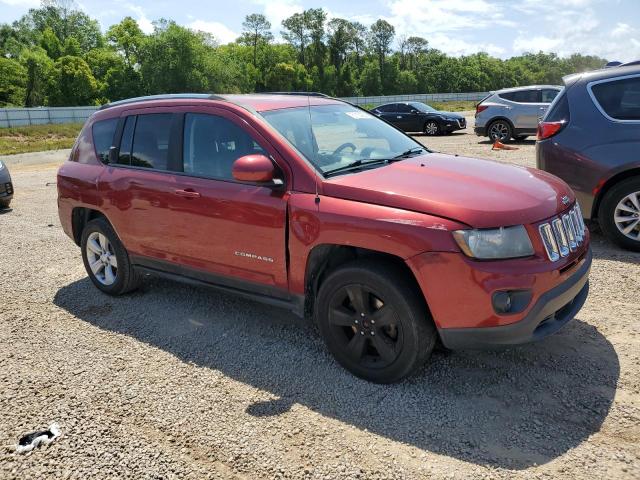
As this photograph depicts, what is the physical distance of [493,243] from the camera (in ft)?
9.73

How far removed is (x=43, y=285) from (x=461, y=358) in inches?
172

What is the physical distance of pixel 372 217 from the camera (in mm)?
3188

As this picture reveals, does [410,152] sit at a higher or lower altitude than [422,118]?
lower

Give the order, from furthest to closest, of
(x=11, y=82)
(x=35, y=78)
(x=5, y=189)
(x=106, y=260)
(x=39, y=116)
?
(x=35, y=78), (x=11, y=82), (x=39, y=116), (x=5, y=189), (x=106, y=260)

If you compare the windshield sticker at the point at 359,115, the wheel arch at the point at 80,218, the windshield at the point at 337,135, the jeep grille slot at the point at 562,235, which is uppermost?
the windshield sticker at the point at 359,115

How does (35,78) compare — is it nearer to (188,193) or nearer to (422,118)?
(422,118)

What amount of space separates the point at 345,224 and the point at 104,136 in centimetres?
295

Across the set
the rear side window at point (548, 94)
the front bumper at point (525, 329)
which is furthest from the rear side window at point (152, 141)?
the rear side window at point (548, 94)

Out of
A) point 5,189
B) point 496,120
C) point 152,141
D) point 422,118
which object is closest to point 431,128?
point 422,118

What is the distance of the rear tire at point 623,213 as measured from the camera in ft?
18.1

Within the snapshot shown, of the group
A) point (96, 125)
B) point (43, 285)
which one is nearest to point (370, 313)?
point (96, 125)

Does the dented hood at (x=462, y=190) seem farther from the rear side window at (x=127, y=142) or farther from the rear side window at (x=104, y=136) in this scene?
the rear side window at (x=104, y=136)

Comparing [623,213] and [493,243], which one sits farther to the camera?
[623,213]

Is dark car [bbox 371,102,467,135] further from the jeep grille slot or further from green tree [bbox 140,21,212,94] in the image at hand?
green tree [bbox 140,21,212,94]
